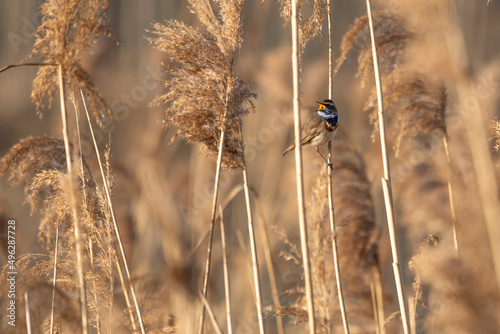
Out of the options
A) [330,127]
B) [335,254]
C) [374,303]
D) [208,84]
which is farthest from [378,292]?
[208,84]

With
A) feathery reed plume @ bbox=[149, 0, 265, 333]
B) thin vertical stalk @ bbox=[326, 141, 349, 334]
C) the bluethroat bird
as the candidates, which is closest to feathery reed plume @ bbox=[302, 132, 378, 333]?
the bluethroat bird

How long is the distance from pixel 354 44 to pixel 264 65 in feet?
6.59

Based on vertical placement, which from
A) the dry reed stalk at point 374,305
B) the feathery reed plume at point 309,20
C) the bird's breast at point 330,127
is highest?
the feathery reed plume at point 309,20

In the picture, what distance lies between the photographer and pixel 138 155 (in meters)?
3.59

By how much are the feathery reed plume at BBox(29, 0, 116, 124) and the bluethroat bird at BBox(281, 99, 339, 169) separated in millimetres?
1220

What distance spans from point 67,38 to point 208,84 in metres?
0.57

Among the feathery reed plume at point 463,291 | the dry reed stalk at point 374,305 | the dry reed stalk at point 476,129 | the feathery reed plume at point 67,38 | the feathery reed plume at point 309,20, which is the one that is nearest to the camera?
the dry reed stalk at point 476,129

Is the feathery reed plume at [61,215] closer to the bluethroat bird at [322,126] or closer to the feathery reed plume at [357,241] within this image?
the bluethroat bird at [322,126]

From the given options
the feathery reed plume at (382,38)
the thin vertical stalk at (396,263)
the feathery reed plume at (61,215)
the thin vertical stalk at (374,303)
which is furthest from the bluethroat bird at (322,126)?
the feathery reed plume at (61,215)

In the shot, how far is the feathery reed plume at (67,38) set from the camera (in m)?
1.79

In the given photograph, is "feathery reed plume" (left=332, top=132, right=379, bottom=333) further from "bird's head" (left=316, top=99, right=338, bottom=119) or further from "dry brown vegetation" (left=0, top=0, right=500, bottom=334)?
"bird's head" (left=316, top=99, right=338, bottom=119)

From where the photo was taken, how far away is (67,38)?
181 cm

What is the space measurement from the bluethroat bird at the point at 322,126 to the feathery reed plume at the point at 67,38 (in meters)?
1.22

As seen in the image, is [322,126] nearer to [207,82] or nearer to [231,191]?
[231,191]
